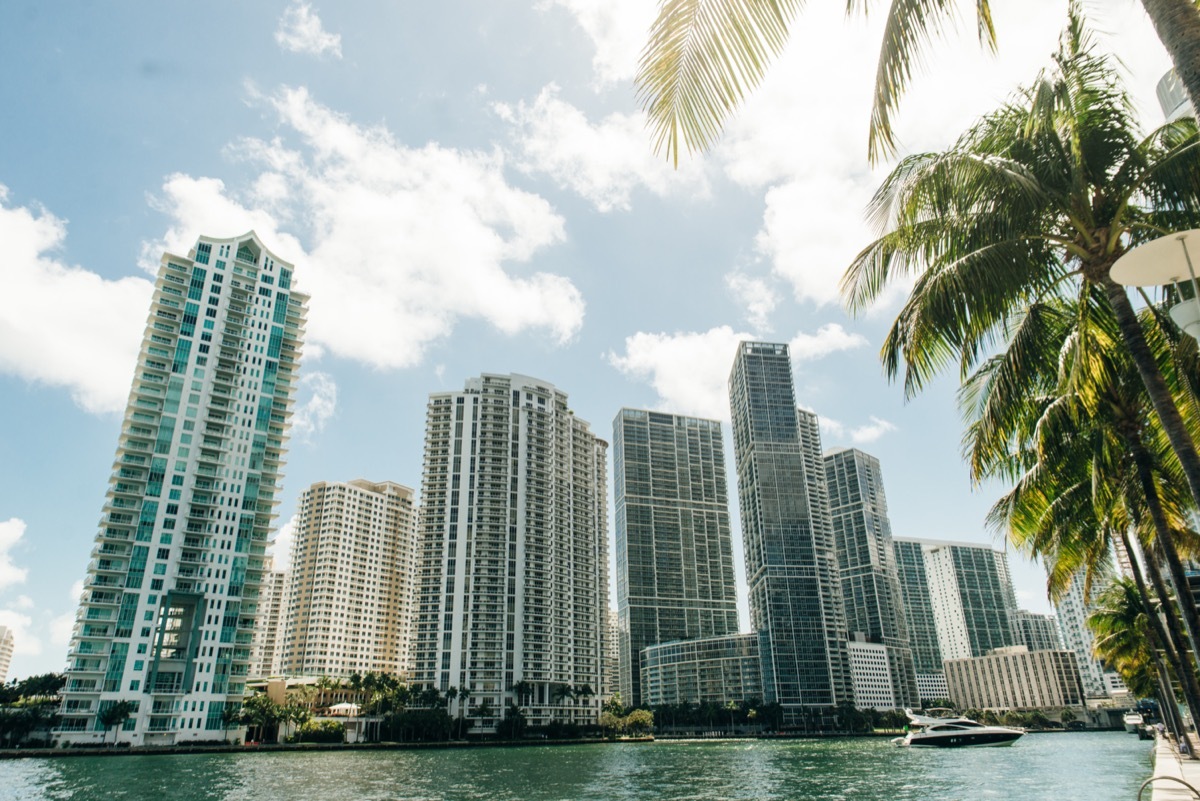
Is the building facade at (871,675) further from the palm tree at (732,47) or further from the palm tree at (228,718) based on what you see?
the palm tree at (732,47)

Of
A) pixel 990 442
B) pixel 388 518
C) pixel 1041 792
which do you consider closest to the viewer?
pixel 990 442

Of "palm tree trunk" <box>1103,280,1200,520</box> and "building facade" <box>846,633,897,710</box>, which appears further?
"building facade" <box>846,633,897,710</box>

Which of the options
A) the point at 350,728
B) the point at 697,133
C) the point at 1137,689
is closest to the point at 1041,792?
the point at 1137,689

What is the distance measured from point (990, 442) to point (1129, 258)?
5.38 metres

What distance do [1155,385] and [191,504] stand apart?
341 ft

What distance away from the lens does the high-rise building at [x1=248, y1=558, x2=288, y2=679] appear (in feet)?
579

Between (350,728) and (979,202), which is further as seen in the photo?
(350,728)

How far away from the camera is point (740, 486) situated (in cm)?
19575

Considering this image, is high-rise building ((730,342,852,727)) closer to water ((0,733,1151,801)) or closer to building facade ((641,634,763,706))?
building facade ((641,634,763,706))

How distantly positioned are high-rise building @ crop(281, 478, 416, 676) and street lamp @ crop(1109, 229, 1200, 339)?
556 ft

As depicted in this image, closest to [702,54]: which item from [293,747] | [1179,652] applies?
[1179,652]

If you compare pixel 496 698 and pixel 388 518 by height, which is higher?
pixel 388 518

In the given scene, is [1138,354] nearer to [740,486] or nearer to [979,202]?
[979,202]

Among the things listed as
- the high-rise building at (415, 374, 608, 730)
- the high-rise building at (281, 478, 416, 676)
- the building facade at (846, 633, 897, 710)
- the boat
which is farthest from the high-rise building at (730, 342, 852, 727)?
the boat
